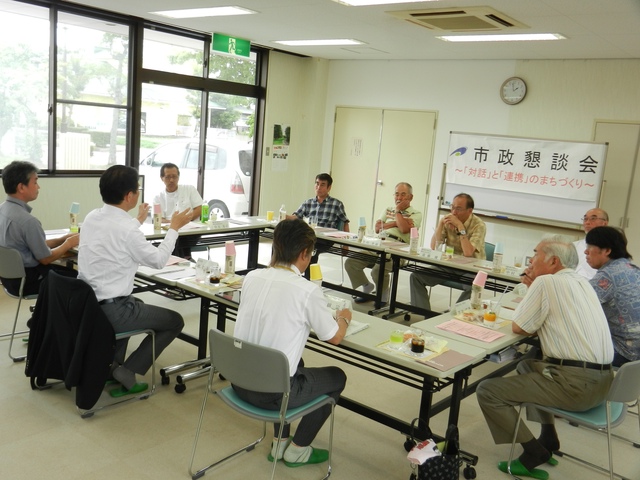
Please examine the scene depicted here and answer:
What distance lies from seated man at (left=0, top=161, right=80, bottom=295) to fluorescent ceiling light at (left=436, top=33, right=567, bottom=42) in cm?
410

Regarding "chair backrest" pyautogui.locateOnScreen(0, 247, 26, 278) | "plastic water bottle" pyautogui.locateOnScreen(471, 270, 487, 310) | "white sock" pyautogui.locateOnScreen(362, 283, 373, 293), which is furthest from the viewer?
"white sock" pyautogui.locateOnScreen(362, 283, 373, 293)

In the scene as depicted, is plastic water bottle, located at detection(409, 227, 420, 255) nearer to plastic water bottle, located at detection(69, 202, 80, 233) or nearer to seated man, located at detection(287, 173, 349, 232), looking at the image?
seated man, located at detection(287, 173, 349, 232)

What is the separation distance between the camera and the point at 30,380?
3.60 metres

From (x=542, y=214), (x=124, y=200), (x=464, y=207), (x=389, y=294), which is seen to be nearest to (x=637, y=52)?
(x=542, y=214)

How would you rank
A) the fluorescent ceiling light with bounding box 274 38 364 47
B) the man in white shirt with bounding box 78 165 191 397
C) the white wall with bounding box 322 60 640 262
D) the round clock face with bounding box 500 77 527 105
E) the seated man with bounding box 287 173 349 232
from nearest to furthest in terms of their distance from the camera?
1. the man in white shirt with bounding box 78 165 191 397
2. the seated man with bounding box 287 173 349 232
3. the white wall with bounding box 322 60 640 262
4. the fluorescent ceiling light with bounding box 274 38 364 47
5. the round clock face with bounding box 500 77 527 105

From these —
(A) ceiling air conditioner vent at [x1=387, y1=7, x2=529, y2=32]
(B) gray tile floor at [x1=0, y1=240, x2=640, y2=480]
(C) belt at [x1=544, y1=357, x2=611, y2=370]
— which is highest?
(A) ceiling air conditioner vent at [x1=387, y1=7, x2=529, y2=32]

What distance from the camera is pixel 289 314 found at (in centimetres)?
253

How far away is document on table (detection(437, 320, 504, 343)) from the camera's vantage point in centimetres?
299

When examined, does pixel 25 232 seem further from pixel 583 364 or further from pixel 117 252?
pixel 583 364

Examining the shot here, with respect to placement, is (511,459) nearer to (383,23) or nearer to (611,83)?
(383,23)

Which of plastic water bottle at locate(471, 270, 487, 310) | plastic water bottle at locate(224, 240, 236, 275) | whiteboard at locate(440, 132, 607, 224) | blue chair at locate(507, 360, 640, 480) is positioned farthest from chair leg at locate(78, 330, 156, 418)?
whiteboard at locate(440, 132, 607, 224)

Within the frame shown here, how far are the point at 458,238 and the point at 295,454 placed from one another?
118 inches

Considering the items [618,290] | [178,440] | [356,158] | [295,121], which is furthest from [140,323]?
[295,121]

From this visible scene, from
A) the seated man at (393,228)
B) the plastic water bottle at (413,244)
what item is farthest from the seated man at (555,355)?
the seated man at (393,228)
